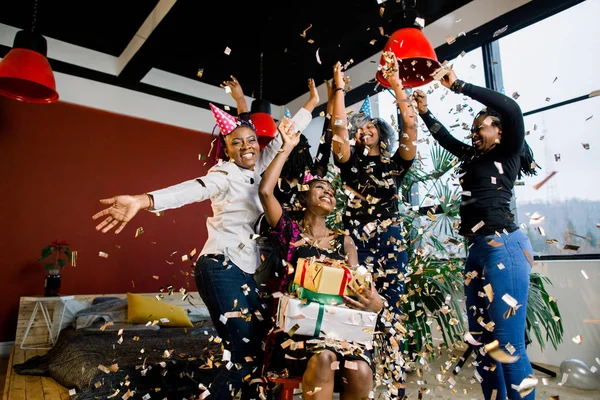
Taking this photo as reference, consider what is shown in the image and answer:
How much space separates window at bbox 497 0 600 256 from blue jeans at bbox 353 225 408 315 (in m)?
1.97

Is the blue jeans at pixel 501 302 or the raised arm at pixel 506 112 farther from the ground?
the raised arm at pixel 506 112

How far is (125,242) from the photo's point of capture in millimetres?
4793

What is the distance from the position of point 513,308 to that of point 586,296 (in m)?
2.18

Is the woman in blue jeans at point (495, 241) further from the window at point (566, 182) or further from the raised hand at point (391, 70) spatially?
the window at point (566, 182)

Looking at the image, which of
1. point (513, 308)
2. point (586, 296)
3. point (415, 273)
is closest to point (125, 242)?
point (415, 273)

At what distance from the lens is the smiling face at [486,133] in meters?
1.87

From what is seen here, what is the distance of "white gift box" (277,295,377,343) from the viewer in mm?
1458

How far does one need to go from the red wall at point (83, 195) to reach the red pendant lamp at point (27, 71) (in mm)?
1471

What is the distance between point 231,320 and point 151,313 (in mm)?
2392

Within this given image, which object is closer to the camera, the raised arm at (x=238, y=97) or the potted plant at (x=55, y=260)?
the raised arm at (x=238, y=97)

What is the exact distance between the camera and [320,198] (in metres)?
1.90

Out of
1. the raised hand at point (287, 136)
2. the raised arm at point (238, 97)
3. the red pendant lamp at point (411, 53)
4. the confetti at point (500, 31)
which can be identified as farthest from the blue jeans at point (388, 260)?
the confetti at point (500, 31)

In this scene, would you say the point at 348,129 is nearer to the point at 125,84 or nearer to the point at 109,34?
the point at 109,34

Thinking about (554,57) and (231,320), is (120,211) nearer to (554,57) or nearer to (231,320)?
(231,320)
